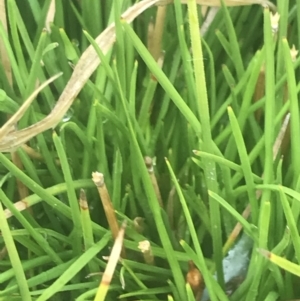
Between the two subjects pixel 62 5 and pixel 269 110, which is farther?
pixel 62 5

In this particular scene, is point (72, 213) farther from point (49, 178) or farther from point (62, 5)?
point (62, 5)

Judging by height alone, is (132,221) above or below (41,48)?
below

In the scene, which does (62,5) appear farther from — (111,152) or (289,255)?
(289,255)

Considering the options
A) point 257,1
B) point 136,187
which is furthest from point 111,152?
point 257,1
